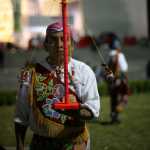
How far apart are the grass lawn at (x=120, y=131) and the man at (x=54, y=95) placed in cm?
533

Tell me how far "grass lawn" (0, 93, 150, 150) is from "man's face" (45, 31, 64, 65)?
214 inches

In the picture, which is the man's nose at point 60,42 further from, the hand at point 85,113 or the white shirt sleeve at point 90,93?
the hand at point 85,113

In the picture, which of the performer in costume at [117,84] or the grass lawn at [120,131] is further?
the performer in costume at [117,84]

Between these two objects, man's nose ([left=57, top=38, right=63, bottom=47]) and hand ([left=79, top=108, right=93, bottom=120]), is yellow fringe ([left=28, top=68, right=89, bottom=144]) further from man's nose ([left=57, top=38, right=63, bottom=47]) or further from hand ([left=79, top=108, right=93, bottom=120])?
man's nose ([left=57, top=38, right=63, bottom=47])

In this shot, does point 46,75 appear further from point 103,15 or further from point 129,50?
point 103,15

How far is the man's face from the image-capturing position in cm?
439

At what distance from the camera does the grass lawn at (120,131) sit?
33.3 feet

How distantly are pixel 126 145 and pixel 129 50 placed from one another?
1147 inches

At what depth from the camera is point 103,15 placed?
1784 inches

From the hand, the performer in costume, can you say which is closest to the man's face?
the hand

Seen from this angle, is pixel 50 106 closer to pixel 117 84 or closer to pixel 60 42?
pixel 60 42

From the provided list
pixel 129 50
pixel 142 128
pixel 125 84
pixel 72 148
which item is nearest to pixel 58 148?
pixel 72 148

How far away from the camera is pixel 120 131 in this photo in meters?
11.9

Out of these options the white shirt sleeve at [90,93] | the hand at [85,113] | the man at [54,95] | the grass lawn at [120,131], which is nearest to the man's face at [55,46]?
the man at [54,95]
